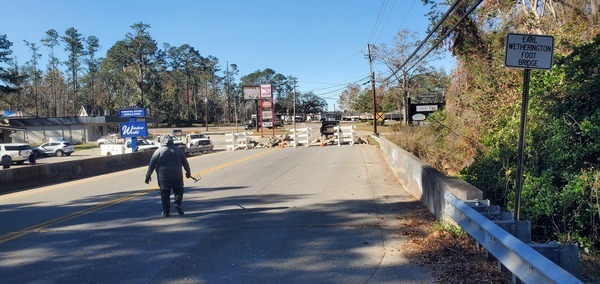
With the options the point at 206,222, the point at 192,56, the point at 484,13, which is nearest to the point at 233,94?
the point at 192,56

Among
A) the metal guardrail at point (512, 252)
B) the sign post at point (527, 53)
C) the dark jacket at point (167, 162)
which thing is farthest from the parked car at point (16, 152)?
the sign post at point (527, 53)

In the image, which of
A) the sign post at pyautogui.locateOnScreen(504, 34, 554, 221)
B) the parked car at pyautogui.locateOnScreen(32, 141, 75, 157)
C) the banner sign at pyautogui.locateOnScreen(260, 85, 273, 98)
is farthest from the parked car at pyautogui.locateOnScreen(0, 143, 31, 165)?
the sign post at pyautogui.locateOnScreen(504, 34, 554, 221)

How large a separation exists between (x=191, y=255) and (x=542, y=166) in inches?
236

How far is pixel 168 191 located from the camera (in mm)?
8852

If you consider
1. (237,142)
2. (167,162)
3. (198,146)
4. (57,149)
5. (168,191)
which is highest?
(167,162)

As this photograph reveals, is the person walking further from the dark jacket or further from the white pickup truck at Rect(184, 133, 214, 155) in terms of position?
the white pickup truck at Rect(184, 133, 214, 155)

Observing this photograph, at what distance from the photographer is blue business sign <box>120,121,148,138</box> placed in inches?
1141

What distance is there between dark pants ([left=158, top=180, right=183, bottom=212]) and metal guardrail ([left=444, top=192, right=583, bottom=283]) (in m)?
5.16

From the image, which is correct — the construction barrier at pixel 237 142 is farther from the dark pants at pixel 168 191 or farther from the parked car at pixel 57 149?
the dark pants at pixel 168 191

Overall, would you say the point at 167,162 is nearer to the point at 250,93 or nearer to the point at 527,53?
the point at 527,53

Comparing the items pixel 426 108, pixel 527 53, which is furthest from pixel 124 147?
pixel 527 53

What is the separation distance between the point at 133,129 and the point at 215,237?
2370cm

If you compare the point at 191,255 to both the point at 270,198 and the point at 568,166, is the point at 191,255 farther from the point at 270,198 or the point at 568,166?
the point at 568,166

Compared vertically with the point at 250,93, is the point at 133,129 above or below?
below
